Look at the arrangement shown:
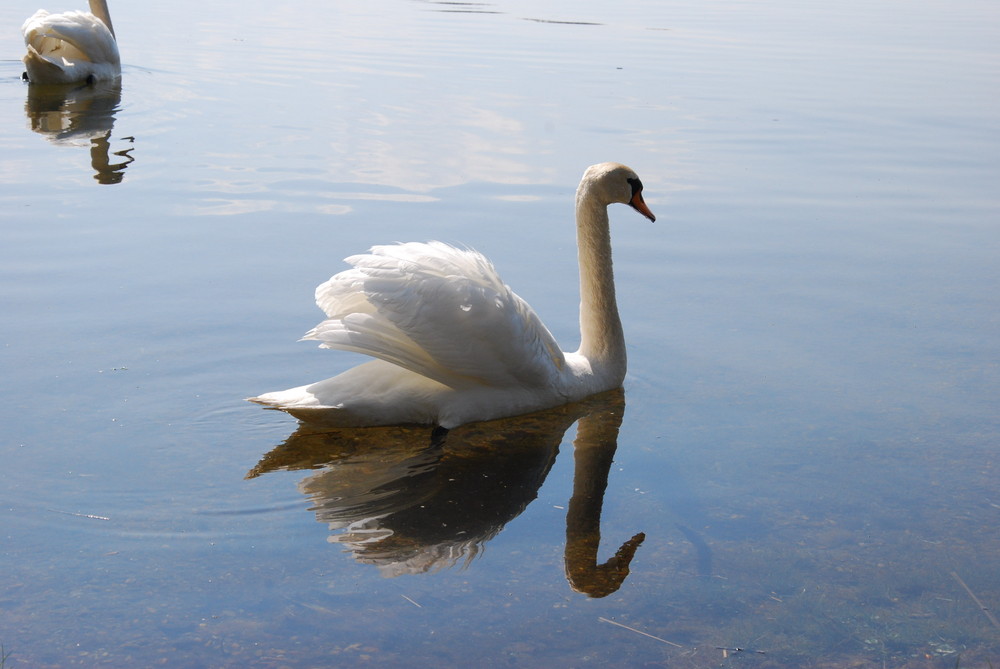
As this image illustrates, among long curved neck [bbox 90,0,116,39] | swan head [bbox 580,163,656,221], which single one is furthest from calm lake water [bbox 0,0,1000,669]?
long curved neck [bbox 90,0,116,39]

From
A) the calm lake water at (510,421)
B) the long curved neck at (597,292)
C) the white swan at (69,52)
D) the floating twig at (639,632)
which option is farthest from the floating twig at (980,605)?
the white swan at (69,52)

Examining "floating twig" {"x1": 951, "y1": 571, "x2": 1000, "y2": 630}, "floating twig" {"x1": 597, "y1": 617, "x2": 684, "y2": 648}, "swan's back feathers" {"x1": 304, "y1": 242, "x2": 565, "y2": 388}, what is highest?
"swan's back feathers" {"x1": 304, "y1": 242, "x2": 565, "y2": 388}

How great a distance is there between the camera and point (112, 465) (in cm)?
539

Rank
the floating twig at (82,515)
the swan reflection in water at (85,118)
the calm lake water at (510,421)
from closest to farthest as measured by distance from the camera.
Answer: the calm lake water at (510,421) < the floating twig at (82,515) < the swan reflection in water at (85,118)

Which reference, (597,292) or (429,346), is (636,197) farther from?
(429,346)

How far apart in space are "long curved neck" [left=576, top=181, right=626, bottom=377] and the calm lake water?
27 cm

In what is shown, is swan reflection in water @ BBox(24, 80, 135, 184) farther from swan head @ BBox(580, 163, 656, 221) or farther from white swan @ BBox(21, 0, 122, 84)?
swan head @ BBox(580, 163, 656, 221)

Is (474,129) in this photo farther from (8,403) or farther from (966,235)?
(8,403)

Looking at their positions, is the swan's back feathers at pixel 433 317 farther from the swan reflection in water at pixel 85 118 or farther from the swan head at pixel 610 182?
the swan reflection in water at pixel 85 118

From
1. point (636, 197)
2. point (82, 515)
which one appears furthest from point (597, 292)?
point (82, 515)

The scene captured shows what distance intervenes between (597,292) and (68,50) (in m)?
11.9

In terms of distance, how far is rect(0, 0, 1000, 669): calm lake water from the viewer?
4293 mm

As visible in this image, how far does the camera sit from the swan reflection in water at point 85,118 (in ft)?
37.4

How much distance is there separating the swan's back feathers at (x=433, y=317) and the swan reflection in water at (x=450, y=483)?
0.36 m
